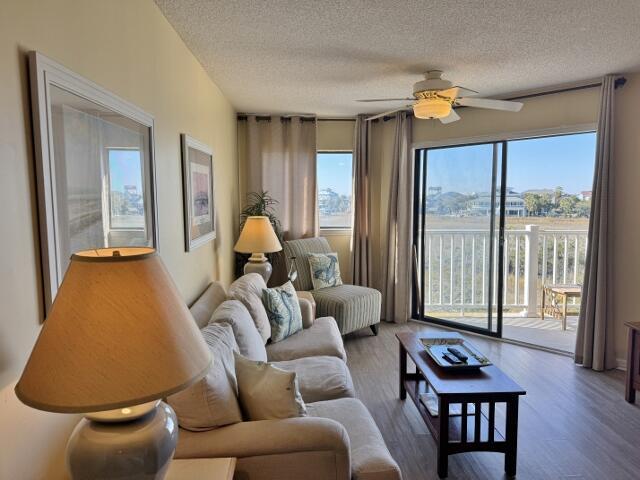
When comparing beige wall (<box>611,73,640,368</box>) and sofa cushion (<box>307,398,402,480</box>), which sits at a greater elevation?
beige wall (<box>611,73,640,368</box>)

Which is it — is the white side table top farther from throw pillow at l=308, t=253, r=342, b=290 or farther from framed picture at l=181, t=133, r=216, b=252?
throw pillow at l=308, t=253, r=342, b=290

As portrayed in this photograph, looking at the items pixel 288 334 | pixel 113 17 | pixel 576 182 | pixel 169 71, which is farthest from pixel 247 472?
pixel 576 182

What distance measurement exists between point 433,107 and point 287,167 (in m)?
2.42

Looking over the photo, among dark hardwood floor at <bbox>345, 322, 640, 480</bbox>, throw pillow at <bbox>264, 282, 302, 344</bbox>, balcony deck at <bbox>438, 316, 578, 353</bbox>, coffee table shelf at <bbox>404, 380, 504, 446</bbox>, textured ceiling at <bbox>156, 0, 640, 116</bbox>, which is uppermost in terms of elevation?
textured ceiling at <bbox>156, 0, 640, 116</bbox>

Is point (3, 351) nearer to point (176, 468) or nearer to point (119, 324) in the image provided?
point (119, 324)

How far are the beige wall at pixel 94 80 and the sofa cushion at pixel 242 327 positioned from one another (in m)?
0.34

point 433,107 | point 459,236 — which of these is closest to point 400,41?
point 433,107

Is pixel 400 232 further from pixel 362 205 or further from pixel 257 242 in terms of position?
pixel 257 242

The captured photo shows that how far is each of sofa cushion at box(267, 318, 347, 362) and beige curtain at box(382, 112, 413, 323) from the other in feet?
6.39

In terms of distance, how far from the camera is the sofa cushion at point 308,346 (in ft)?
9.43

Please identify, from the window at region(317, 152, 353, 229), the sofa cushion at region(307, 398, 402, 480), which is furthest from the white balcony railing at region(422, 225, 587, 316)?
the sofa cushion at region(307, 398, 402, 480)

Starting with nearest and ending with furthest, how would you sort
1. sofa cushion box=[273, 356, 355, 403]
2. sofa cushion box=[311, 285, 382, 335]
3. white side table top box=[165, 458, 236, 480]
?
white side table top box=[165, 458, 236, 480]
sofa cushion box=[273, 356, 355, 403]
sofa cushion box=[311, 285, 382, 335]

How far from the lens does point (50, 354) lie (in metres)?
0.89

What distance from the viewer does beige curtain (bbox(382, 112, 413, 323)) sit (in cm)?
483
